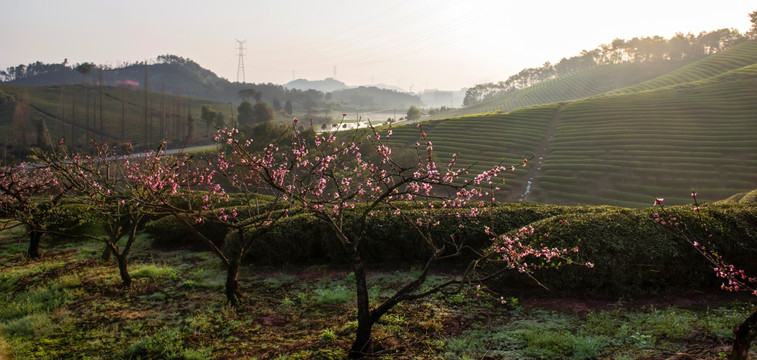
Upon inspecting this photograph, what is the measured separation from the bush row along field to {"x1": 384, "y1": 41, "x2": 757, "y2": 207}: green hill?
2597cm

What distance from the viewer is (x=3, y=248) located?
12531mm

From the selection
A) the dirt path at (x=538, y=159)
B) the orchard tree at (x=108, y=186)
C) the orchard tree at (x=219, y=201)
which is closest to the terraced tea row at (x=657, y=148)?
the dirt path at (x=538, y=159)

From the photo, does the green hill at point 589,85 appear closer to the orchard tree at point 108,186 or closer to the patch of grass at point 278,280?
the patch of grass at point 278,280

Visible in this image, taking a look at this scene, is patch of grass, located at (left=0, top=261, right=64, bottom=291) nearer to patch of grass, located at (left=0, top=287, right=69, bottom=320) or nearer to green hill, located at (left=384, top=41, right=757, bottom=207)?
patch of grass, located at (left=0, top=287, right=69, bottom=320)

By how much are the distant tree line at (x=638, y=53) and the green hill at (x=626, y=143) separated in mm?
82700

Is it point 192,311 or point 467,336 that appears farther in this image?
point 192,311

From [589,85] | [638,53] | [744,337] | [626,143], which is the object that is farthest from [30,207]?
[638,53]

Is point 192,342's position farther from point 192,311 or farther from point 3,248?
point 3,248

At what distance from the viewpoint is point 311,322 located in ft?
22.4

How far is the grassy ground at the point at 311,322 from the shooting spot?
18.5 feet

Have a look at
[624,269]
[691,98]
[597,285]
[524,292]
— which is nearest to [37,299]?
[524,292]

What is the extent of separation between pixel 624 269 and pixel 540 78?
19483 centimetres

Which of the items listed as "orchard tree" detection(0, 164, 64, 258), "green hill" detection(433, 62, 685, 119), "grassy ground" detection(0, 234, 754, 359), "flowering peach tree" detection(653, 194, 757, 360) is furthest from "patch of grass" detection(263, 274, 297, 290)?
"green hill" detection(433, 62, 685, 119)

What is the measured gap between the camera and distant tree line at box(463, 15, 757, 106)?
12900 centimetres
